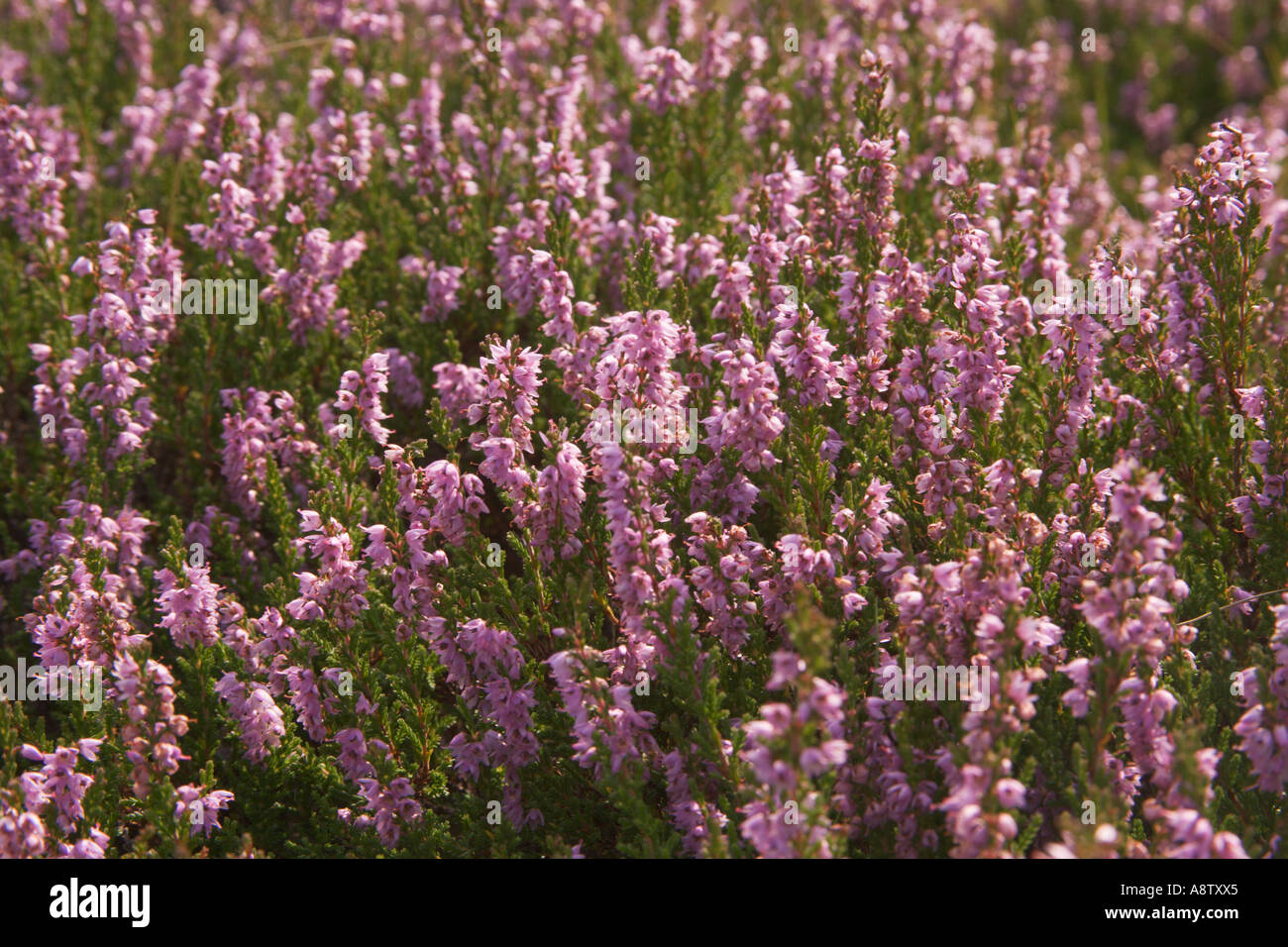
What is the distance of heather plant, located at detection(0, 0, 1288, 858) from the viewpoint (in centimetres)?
404

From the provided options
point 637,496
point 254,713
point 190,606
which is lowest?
point 254,713

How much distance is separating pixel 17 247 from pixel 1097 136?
921 cm

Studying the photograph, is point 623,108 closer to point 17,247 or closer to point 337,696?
point 17,247

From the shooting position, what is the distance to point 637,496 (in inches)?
166

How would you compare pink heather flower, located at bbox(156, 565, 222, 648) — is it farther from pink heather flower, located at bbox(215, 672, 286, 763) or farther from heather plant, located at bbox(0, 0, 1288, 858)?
pink heather flower, located at bbox(215, 672, 286, 763)

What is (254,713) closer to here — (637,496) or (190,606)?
(190,606)

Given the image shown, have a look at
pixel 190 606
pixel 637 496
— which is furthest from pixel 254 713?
pixel 637 496

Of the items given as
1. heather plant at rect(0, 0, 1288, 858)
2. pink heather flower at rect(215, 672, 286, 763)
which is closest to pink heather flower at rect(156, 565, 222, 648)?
heather plant at rect(0, 0, 1288, 858)

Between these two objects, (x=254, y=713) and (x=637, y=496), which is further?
(x=254, y=713)

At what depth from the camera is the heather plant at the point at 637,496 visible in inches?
159

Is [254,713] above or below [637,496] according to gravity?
below

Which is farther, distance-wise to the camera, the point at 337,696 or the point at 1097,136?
the point at 1097,136

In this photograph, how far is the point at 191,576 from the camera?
16.2 feet
